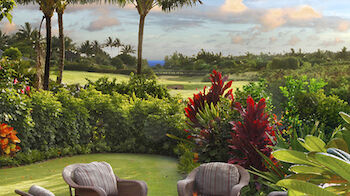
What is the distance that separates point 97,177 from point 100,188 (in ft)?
0.80

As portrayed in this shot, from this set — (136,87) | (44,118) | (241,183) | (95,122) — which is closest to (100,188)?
(241,183)

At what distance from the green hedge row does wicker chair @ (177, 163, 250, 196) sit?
357 cm

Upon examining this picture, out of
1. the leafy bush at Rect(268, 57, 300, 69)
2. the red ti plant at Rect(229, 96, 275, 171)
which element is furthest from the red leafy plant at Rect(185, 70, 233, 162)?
the leafy bush at Rect(268, 57, 300, 69)

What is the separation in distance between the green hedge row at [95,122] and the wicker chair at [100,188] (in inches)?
135

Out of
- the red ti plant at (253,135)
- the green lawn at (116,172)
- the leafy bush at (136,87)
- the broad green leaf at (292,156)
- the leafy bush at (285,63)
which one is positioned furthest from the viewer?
the leafy bush at (285,63)

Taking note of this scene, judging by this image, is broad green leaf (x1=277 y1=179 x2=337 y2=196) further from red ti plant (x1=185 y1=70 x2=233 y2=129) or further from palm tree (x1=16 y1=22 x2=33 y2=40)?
palm tree (x1=16 y1=22 x2=33 y2=40)

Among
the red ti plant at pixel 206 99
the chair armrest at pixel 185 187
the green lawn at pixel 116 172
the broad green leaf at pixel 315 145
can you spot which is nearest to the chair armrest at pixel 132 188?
the chair armrest at pixel 185 187

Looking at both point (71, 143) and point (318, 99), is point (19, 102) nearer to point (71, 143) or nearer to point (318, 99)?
point (71, 143)

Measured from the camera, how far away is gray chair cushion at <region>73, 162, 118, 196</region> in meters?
4.01

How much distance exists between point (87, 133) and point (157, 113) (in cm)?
152

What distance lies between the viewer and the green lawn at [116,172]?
18.9ft

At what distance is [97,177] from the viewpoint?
412 centimetres

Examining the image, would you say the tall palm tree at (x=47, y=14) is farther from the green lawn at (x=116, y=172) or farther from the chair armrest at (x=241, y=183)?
the chair armrest at (x=241, y=183)

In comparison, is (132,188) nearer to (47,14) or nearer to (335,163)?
(335,163)
